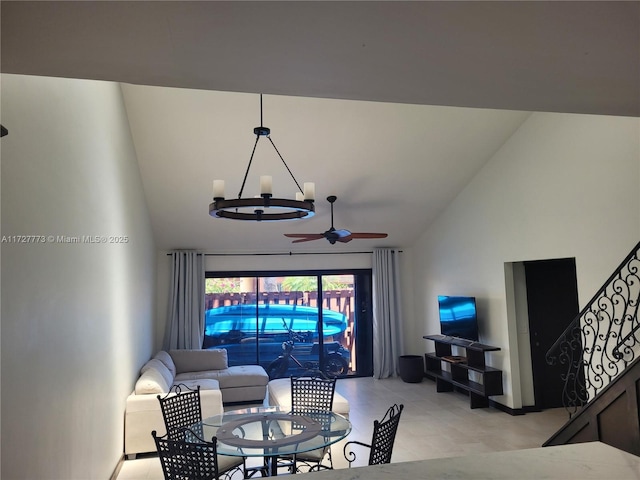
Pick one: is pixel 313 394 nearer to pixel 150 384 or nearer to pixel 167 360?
pixel 150 384

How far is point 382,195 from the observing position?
711 cm

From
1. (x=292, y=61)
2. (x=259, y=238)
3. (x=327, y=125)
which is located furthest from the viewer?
(x=259, y=238)

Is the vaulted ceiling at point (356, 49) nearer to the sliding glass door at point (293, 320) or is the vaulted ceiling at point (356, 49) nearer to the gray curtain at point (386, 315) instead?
the gray curtain at point (386, 315)

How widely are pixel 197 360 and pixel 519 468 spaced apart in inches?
252

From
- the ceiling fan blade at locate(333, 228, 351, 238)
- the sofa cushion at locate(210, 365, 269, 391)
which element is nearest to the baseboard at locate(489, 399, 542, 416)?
the ceiling fan blade at locate(333, 228, 351, 238)

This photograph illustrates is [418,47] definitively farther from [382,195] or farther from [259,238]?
[259,238]

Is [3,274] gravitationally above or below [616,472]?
above

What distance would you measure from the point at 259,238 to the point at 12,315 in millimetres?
6081

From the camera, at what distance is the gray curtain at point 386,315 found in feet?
28.7

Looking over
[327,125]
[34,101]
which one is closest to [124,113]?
[327,125]

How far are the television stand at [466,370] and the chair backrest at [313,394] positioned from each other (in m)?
2.89

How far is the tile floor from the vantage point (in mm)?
4746

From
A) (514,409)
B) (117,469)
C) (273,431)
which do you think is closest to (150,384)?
(117,469)

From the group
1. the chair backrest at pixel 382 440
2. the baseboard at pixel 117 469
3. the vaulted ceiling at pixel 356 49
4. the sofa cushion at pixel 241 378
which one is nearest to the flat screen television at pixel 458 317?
the sofa cushion at pixel 241 378
